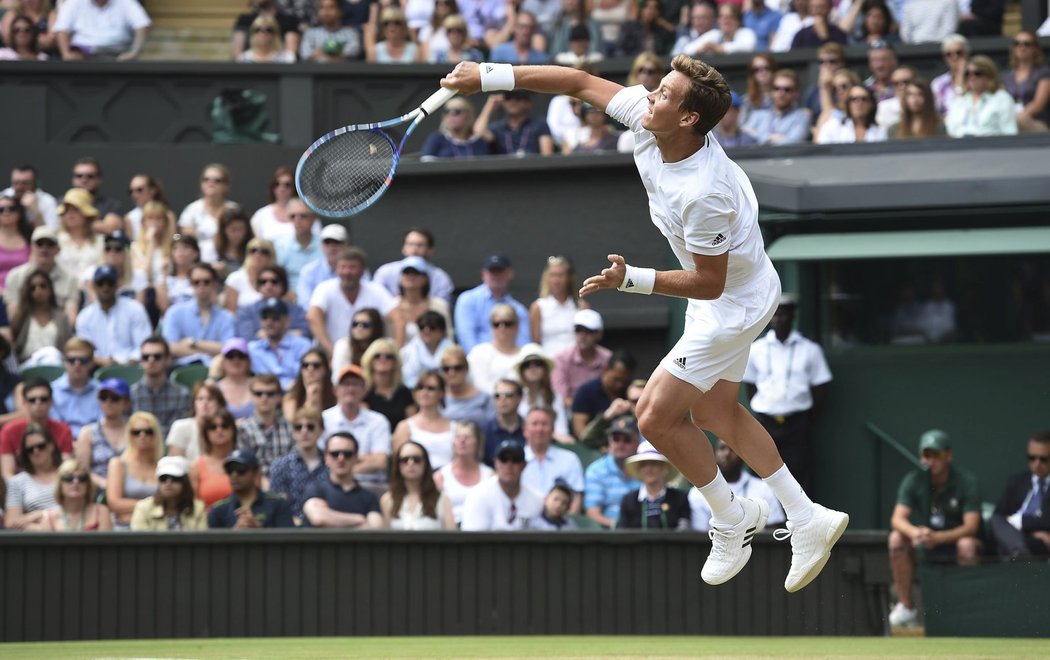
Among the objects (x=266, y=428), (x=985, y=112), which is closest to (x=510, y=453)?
(x=266, y=428)

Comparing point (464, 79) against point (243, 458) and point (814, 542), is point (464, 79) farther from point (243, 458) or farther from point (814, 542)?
point (243, 458)

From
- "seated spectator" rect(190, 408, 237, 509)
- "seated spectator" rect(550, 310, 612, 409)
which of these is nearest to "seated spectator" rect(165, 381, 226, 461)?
"seated spectator" rect(190, 408, 237, 509)

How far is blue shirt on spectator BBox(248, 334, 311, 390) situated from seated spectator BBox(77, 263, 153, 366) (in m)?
0.93

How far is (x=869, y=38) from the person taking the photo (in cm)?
1491

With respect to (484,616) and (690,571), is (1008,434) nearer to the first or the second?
(690,571)

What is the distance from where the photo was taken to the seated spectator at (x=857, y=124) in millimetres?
13219

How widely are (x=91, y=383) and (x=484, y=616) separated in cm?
369

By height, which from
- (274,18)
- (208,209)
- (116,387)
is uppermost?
(274,18)

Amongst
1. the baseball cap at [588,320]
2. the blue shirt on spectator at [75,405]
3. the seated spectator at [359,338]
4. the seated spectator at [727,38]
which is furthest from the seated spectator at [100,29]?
the baseball cap at [588,320]

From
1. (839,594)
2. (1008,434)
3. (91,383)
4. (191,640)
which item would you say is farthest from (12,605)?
(1008,434)

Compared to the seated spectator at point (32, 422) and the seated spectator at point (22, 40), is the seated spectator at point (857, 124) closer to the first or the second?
the seated spectator at point (32, 422)

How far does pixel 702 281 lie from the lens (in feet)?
21.3

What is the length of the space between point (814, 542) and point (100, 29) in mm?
11091

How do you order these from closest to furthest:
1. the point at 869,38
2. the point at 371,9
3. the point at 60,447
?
1. the point at 60,447
2. the point at 869,38
3. the point at 371,9
